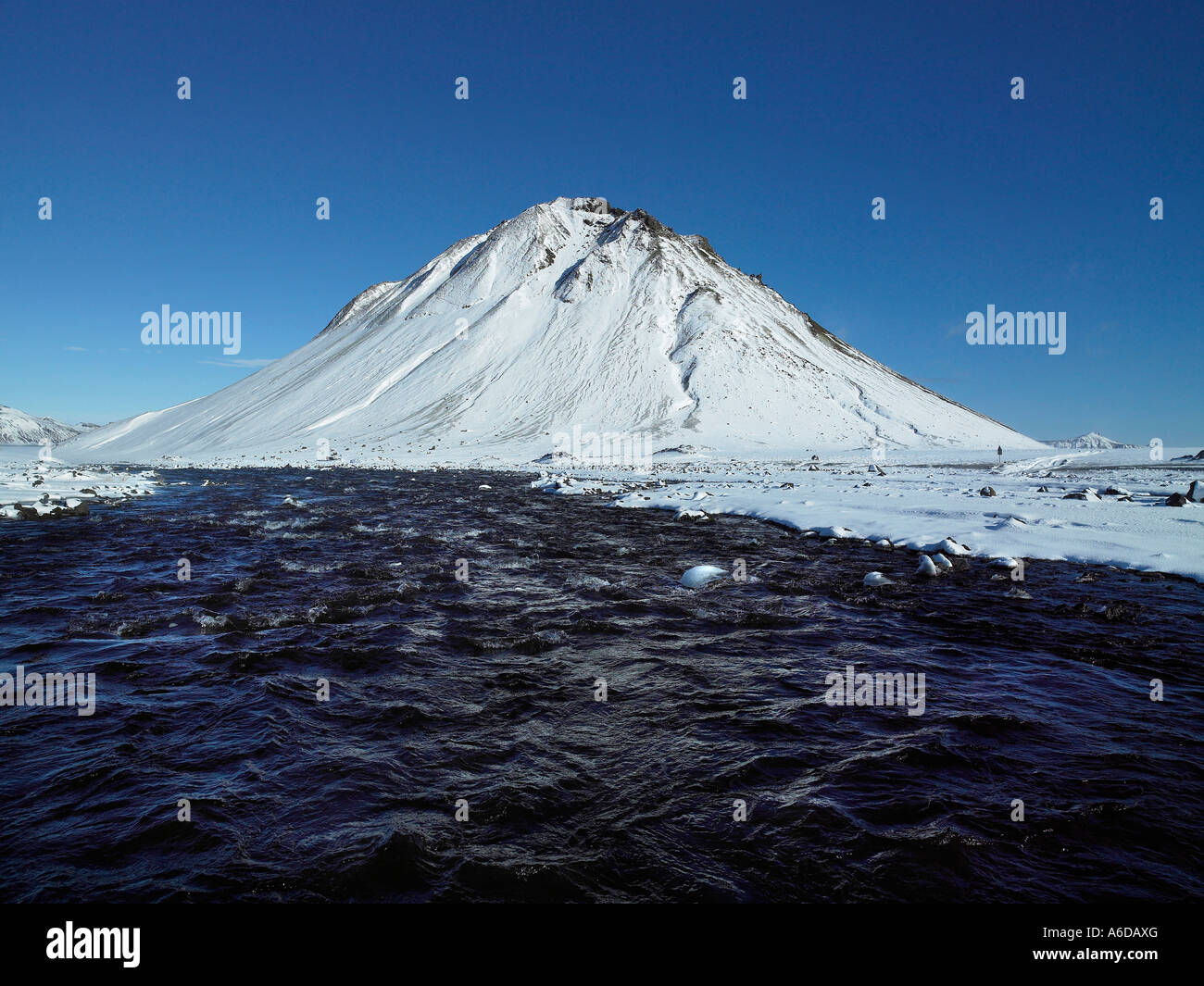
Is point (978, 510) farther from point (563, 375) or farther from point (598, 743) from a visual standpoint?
point (563, 375)

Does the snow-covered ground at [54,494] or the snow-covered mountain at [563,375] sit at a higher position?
the snow-covered mountain at [563,375]

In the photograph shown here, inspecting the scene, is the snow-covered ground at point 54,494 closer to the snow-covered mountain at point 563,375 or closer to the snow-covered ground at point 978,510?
the snow-covered ground at point 978,510

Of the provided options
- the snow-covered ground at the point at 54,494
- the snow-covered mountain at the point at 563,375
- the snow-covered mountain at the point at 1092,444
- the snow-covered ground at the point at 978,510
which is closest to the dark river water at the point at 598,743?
the snow-covered ground at the point at 978,510

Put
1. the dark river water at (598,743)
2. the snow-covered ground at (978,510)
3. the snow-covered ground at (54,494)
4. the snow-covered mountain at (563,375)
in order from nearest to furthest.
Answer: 1. the dark river water at (598,743)
2. the snow-covered ground at (978,510)
3. the snow-covered ground at (54,494)
4. the snow-covered mountain at (563,375)

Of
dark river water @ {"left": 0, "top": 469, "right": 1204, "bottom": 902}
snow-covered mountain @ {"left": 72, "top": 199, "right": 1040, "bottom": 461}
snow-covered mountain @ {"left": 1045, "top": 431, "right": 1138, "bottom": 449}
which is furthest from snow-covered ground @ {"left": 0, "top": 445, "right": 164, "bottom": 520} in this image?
snow-covered mountain @ {"left": 1045, "top": 431, "right": 1138, "bottom": 449}

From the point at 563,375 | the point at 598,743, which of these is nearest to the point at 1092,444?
the point at 563,375

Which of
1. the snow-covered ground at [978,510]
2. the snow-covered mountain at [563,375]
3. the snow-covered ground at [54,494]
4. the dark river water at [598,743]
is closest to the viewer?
the dark river water at [598,743]

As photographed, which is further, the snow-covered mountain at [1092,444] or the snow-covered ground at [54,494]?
the snow-covered mountain at [1092,444]

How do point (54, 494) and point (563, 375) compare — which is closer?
point (54, 494)
